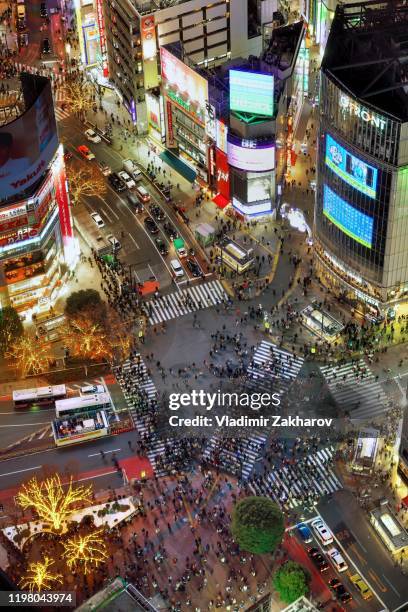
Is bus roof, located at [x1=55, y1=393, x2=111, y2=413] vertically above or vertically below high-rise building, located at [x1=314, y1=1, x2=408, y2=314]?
below

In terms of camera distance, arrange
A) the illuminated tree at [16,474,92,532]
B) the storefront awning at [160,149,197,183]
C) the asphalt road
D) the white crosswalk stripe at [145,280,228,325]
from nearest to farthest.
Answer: the asphalt road
the illuminated tree at [16,474,92,532]
the white crosswalk stripe at [145,280,228,325]
the storefront awning at [160,149,197,183]

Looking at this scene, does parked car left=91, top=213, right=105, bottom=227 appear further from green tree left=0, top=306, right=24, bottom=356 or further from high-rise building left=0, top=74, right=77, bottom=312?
green tree left=0, top=306, right=24, bottom=356

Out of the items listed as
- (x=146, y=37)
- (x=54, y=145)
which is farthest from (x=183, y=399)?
(x=146, y=37)

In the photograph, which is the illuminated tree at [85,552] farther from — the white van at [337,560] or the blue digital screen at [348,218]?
the blue digital screen at [348,218]

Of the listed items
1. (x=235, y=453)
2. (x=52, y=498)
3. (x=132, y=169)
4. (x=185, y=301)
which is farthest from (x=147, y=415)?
(x=132, y=169)

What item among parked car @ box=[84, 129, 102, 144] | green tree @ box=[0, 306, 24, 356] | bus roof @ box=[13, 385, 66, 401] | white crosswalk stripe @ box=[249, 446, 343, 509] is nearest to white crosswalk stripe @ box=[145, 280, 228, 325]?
bus roof @ box=[13, 385, 66, 401]

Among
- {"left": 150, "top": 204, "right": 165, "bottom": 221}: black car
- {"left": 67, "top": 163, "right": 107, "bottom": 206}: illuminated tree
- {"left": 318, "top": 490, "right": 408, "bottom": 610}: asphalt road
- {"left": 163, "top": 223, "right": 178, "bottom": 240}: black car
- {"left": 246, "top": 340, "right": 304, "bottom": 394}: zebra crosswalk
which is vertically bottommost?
{"left": 318, "top": 490, "right": 408, "bottom": 610}: asphalt road

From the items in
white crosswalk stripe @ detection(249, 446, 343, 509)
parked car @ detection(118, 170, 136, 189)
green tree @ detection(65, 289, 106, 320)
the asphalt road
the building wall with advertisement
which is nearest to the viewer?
the asphalt road

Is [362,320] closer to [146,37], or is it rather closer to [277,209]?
[277,209]
